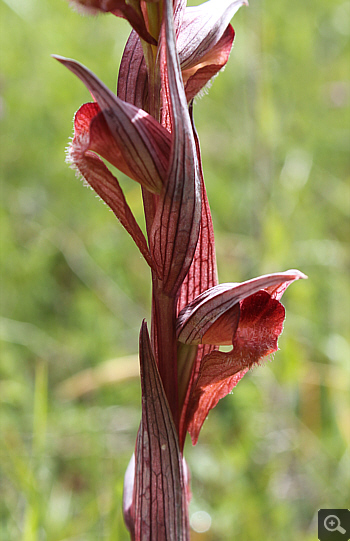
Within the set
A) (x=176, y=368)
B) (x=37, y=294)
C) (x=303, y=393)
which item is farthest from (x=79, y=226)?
(x=176, y=368)

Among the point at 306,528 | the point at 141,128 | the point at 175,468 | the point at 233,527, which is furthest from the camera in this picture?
the point at 306,528

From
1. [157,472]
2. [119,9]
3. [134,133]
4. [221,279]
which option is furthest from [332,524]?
[221,279]

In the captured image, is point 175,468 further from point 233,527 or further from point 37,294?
point 37,294

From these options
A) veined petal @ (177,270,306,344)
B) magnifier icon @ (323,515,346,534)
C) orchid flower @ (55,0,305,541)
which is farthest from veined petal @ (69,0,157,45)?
magnifier icon @ (323,515,346,534)

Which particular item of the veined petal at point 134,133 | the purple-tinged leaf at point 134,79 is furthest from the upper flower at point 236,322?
the purple-tinged leaf at point 134,79

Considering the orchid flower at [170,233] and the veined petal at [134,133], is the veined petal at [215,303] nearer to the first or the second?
the orchid flower at [170,233]
